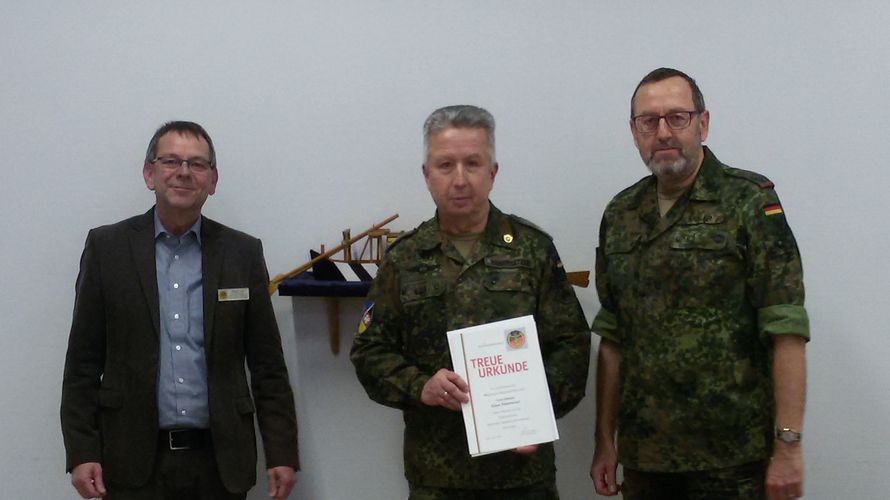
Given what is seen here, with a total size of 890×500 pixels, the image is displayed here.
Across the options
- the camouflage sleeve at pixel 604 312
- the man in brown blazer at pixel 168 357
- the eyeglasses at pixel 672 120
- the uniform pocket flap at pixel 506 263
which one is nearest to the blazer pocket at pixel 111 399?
the man in brown blazer at pixel 168 357

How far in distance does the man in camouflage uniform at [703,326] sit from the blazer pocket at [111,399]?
129 centimetres

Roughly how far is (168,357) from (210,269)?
26 cm

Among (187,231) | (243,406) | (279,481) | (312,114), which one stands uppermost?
(312,114)

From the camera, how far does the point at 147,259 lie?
6.78 feet

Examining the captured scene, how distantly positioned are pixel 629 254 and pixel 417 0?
3.81 ft

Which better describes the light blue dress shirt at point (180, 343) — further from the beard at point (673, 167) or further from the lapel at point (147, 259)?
the beard at point (673, 167)

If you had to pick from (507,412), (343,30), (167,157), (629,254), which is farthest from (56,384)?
(629,254)

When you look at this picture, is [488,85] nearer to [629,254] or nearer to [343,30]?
[343,30]

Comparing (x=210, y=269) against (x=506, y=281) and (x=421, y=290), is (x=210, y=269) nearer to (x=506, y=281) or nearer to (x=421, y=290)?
(x=421, y=290)

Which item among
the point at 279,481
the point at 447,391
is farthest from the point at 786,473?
the point at 279,481

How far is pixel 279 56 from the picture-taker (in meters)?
2.49

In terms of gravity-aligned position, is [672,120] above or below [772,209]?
above

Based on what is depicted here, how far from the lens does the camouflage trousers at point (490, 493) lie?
173cm

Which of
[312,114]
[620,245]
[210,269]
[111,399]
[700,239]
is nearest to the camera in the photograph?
[700,239]
